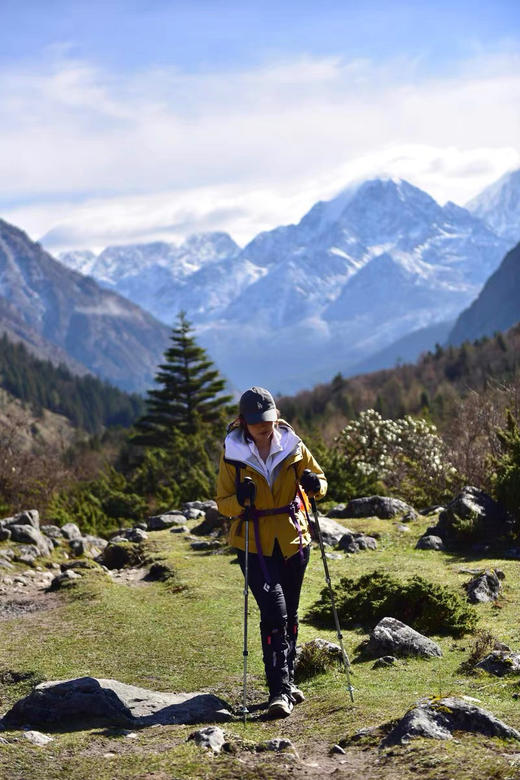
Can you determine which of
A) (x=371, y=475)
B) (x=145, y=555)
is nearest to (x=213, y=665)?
(x=145, y=555)

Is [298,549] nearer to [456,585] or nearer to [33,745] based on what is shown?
[33,745]

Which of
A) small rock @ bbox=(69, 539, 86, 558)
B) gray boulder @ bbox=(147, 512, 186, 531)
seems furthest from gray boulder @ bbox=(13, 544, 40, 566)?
gray boulder @ bbox=(147, 512, 186, 531)

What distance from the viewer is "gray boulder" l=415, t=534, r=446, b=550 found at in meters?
14.1

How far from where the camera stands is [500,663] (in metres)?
7.66

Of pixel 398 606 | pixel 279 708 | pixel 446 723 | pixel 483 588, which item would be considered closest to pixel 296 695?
pixel 279 708

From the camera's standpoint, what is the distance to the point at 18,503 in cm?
2441

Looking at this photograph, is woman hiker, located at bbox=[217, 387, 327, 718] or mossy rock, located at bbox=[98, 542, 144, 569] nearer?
woman hiker, located at bbox=[217, 387, 327, 718]

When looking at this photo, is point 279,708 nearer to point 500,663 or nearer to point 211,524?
point 500,663

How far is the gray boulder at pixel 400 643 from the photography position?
850 cm

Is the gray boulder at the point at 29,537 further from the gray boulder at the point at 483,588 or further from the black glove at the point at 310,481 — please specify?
the black glove at the point at 310,481

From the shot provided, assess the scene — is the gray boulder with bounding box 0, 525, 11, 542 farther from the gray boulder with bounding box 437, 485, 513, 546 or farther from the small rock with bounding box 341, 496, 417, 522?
the gray boulder with bounding box 437, 485, 513, 546

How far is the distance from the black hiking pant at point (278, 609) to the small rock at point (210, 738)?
1024 millimetres

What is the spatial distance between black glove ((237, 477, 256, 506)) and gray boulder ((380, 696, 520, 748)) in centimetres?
217

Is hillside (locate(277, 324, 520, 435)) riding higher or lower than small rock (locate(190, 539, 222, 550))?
higher
